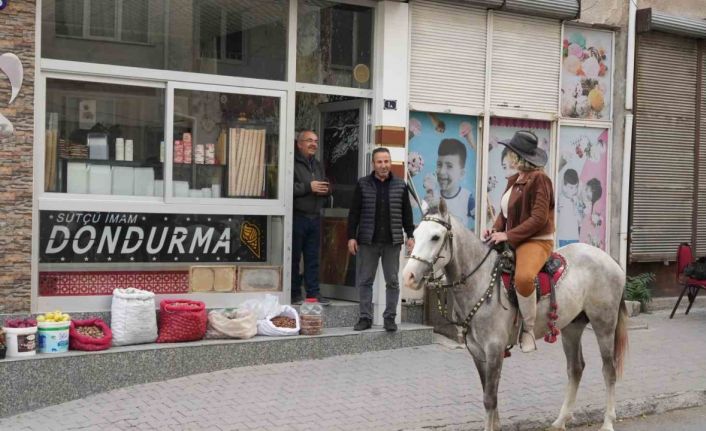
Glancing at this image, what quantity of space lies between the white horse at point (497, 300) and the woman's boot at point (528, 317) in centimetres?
9

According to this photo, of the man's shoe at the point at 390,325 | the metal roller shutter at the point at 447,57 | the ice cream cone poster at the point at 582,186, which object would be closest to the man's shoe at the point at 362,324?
the man's shoe at the point at 390,325

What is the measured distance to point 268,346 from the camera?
30.0 ft

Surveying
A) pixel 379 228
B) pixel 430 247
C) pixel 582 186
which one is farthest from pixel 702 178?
pixel 430 247

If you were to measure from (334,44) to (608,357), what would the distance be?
526 cm

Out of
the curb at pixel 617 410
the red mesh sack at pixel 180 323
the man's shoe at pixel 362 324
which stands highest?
the red mesh sack at pixel 180 323

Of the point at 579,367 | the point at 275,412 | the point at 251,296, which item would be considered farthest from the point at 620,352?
the point at 251,296

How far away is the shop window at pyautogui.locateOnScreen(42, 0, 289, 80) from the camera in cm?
892

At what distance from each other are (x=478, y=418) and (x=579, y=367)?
3.27 feet

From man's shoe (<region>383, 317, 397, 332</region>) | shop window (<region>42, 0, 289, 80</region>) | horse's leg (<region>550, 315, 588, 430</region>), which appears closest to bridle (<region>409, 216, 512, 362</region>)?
horse's leg (<region>550, 315, 588, 430</region>)

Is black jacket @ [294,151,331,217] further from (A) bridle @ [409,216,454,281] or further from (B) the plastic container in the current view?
(A) bridle @ [409,216,454,281]

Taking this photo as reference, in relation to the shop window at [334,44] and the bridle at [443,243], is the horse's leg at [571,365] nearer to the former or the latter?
the bridle at [443,243]

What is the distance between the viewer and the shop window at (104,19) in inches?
351

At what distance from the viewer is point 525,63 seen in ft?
39.1

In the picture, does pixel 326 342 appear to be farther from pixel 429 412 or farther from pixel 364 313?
pixel 429 412
